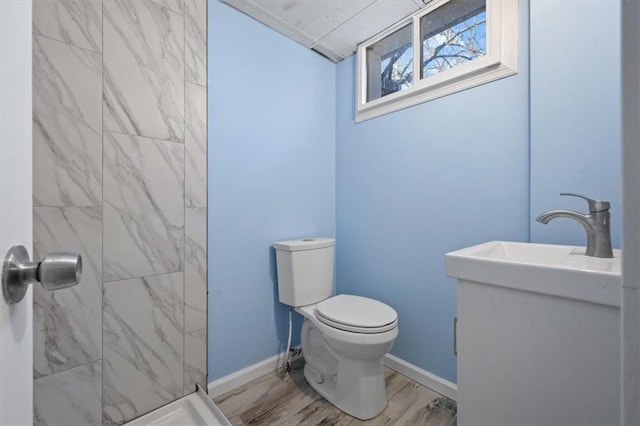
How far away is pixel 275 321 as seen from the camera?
5.42ft

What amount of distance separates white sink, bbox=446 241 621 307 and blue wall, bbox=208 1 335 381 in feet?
3.51

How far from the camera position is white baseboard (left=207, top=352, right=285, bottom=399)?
4.54 feet

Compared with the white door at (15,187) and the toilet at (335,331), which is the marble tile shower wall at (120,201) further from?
the white door at (15,187)

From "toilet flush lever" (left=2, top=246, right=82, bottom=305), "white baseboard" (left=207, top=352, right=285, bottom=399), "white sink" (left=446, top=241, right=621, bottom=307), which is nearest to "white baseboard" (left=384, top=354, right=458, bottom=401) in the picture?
"white baseboard" (left=207, top=352, right=285, bottom=399)

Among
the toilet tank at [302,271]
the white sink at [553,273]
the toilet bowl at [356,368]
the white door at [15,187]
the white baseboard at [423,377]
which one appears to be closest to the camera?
the white door at [15,187]

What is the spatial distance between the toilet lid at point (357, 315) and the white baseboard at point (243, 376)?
20.2 inches

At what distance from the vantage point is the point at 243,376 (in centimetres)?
148

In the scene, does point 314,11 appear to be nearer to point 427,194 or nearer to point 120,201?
point 427,194

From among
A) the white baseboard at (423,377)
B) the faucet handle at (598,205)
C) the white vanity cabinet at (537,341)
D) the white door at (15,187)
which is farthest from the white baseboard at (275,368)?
the white door at (15,187)

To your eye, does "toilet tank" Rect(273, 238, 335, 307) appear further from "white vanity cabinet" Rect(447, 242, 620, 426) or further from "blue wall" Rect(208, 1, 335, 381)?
"white vanity cabinet" Rect(447, 242, 620, 426)

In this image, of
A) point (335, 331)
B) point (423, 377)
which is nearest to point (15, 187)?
point (335, 331)

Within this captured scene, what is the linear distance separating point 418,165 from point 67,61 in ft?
5.34

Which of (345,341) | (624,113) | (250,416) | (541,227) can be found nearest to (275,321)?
(250,416)

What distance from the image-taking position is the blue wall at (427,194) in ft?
4.03
